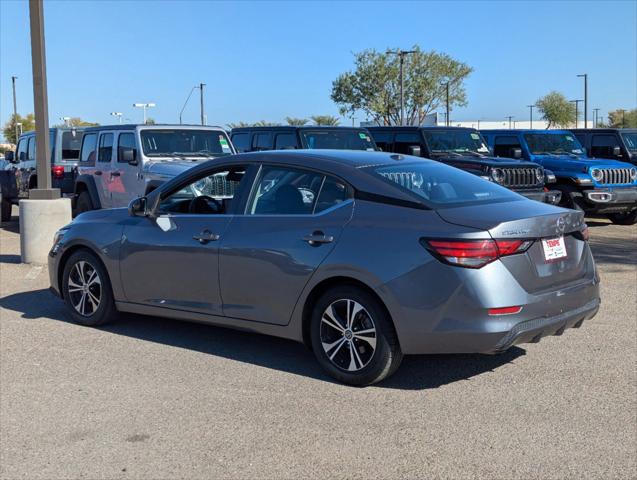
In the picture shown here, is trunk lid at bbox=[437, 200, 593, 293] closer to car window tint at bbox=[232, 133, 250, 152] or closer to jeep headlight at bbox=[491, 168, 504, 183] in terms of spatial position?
jeep headlight at bbox=[491, 168, 504, 183]

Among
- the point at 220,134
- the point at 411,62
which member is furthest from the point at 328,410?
the point at 411,62

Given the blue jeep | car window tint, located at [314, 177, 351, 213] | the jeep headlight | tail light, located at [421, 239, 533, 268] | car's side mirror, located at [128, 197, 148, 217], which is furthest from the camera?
the blue jeep

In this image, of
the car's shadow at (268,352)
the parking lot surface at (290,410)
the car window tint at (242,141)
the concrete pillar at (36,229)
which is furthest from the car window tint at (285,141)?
the parking lot surface at (290,410)

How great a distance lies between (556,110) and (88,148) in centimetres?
8592

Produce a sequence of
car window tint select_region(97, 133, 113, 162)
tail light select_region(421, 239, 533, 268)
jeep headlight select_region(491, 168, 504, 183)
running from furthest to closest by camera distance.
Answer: car window tint select_region(97, 133, 113, 162), jeep headlight select_region(491, 168, 504, 183), tail light select_region(421, 239, 533, 268)

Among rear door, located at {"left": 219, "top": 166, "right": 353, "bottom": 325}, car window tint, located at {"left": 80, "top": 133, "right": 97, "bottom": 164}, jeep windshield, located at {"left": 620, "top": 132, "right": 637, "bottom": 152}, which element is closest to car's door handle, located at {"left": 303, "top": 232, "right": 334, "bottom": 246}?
rear door, located at {"left": 219, "top": 166, "right": 353, "bottom": 325}

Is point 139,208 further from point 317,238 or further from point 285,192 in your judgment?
point 317,238

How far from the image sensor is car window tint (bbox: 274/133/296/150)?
14883 millimetres

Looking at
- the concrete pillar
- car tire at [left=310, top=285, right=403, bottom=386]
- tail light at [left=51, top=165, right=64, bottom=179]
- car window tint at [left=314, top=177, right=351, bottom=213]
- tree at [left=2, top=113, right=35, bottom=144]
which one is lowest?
car tire at [left=310, top=285, right=403, bottom=386]

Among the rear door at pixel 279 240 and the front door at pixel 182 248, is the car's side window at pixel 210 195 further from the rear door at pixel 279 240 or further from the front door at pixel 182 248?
the rear door at pixel 279 240

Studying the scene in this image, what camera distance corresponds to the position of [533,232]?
5090 millimetres

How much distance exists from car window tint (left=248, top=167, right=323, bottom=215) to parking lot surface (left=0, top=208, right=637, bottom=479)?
1177mm

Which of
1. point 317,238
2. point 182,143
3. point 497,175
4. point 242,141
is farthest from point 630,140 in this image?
point 317,238

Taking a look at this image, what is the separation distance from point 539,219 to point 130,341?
11.7ft
